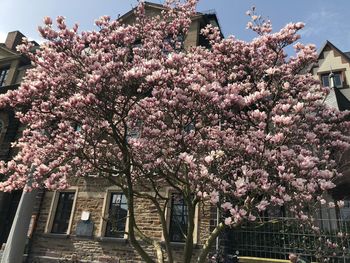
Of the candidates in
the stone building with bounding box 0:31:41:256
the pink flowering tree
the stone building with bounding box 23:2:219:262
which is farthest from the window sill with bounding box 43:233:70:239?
the pink flowering tree

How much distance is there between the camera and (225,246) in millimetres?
10906

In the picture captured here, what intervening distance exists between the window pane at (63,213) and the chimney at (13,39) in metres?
13.7

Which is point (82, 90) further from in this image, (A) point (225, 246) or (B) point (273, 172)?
(A) point (225, 246)

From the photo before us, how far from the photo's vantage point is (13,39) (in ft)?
77.0

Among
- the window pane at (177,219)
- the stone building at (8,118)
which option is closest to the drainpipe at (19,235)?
the stone building at (8,118)

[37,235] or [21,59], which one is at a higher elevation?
[21,59]

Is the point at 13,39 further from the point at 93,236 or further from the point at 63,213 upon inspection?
the point at 93,236

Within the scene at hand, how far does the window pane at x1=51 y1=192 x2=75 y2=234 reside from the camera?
14.4m

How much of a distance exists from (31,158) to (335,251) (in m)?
9.16

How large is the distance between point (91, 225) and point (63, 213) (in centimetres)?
193

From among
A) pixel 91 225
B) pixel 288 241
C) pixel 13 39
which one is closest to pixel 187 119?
pixel 288 241

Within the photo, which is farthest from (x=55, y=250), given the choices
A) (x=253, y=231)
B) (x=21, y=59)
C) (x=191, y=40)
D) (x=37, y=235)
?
(x=21, y=59)

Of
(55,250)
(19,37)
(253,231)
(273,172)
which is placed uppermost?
(19,37)

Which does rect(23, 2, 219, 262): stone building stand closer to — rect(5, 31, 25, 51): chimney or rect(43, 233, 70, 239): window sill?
rect(43, 233, 70, 239): window sill
